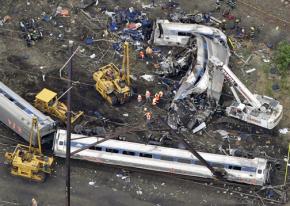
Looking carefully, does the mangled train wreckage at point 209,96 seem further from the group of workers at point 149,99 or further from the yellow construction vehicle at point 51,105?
the yellow construction vehicle at point 51,105

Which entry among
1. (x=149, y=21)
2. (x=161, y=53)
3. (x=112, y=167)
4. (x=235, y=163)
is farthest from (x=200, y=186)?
(x=149, y=21)

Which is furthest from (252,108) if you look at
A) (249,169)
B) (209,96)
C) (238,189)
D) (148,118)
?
(148,118)

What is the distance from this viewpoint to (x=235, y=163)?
111 ft

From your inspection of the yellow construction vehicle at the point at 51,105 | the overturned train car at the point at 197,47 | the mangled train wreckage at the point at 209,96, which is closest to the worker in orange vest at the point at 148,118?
the mangled train wreckage at the point at 209,96

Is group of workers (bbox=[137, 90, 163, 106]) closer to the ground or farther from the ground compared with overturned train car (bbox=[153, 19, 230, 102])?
closer to the ground

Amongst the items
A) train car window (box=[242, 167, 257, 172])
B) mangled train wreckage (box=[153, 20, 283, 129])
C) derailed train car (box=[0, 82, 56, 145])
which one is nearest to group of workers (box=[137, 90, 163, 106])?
mangled train wreckage (box=[153, 20, 283, 129])

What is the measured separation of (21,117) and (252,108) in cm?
1234

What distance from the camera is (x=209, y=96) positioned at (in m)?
37.4

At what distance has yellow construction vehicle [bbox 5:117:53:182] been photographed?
110ft

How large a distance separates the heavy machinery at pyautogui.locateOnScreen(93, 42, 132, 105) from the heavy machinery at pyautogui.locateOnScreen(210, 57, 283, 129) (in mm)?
4917

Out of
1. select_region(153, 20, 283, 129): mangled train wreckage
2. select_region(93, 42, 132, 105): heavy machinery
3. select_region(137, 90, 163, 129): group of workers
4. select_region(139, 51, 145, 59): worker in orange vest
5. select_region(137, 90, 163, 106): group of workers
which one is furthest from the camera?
select_region(139, 51, 145, 59): worker in orange vest

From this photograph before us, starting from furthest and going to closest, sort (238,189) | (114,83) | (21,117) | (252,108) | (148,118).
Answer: (114,83) < (148,118) < (252,108) < (21,117) < (238,189)

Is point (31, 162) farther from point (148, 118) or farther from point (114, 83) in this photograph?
point (148, 118)

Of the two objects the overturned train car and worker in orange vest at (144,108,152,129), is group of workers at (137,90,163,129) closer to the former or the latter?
worker in orange vest at (144,108,152,129)
